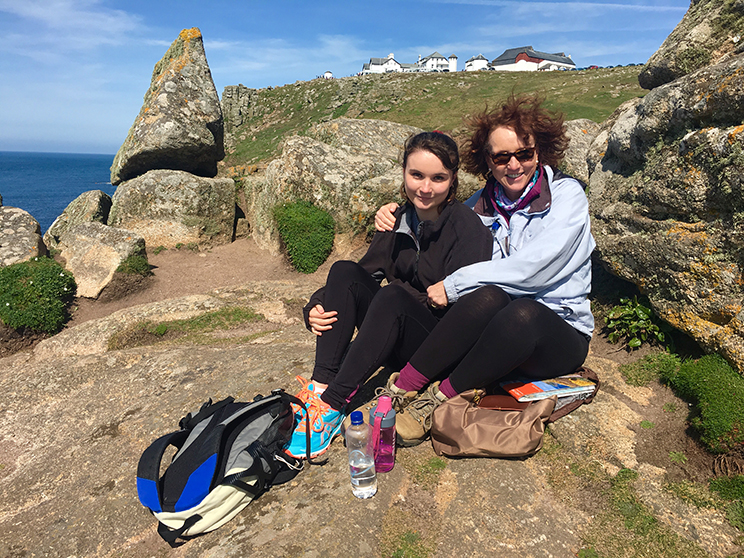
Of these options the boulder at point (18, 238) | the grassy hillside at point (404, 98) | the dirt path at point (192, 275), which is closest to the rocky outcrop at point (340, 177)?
the dirt path at point (192, 275)

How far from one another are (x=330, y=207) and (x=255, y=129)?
31.2m

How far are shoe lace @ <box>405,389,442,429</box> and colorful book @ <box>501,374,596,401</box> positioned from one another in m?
0.60

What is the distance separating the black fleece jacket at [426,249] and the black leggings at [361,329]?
27cm

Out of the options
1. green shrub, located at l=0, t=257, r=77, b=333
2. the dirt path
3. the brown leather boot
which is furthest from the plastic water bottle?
green shrub, located at l=0, t=257, r=77, b=333

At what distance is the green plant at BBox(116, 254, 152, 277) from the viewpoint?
9789 millimetres

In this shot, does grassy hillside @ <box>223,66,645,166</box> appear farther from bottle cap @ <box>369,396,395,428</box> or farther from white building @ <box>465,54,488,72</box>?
white building @ <box>465,54,488,72</box>

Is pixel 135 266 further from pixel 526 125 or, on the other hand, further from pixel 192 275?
pixel 526 125

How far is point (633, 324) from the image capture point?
4852 mm

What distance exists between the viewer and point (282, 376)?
4.92m

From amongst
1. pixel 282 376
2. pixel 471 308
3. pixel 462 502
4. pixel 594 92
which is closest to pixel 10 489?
pixel 282 376

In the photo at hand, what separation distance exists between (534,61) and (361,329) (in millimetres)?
96406

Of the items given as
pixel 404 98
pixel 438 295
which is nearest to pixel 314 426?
pixel 438 295

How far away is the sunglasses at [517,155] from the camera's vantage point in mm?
3740

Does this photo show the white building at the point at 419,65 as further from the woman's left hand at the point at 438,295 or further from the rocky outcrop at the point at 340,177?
the woman's left hand at the point at 438,295
